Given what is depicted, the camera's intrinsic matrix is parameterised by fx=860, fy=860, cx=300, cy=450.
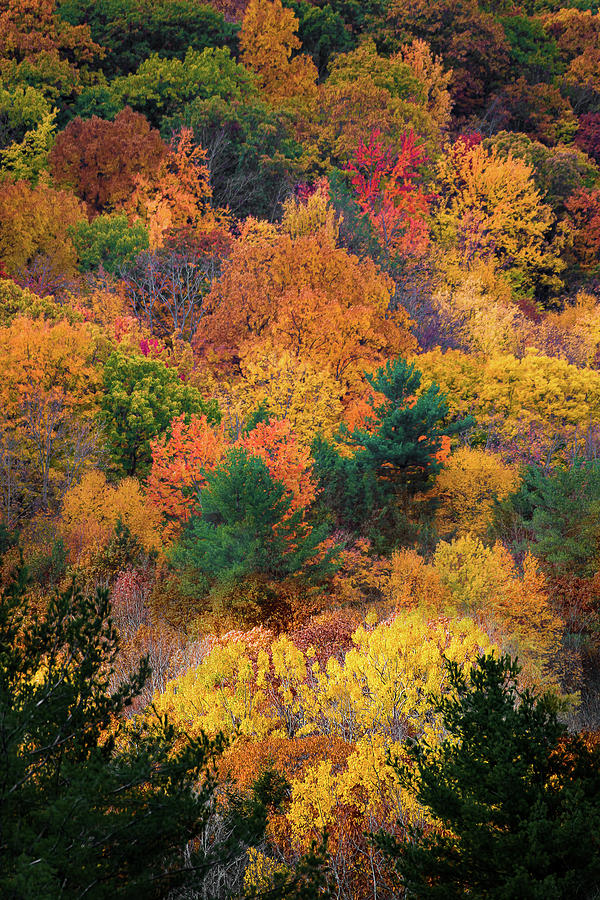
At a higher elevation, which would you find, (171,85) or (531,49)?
(531,49)

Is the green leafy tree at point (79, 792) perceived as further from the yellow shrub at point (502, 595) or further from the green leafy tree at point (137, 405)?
the green leafy tree at point (137, 405)

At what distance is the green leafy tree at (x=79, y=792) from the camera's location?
4.96m

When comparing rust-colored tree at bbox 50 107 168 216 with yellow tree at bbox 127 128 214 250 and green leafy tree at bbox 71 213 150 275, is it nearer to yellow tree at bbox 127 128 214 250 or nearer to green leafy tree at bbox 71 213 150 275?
yellow tree at bbox 127 128 214 250

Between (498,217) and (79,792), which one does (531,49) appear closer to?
(498,217)

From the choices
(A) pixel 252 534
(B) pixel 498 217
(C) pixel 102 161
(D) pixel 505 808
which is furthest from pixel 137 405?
(B) pixel 498 217

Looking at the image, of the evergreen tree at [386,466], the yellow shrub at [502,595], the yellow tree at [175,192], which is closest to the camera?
the yellow shrub at [502,595]

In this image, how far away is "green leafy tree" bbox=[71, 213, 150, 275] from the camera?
38.5 meters

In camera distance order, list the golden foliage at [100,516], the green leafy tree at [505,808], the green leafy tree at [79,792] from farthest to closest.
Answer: the golden foliage at [100,516]
the green leafy tree at [505,808]
the green leafy tree at [79,792]

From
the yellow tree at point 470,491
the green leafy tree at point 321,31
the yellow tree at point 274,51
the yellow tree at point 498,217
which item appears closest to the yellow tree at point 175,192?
the yellow tree at point 274,51

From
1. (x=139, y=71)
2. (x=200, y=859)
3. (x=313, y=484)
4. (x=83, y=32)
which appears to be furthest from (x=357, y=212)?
(x=200, y=859)

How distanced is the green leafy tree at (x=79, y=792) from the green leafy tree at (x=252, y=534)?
471 inches

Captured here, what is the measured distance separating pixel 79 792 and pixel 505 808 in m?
3.73

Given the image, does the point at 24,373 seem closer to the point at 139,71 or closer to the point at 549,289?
the point at 139,71

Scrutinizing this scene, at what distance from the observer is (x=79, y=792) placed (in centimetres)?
495
